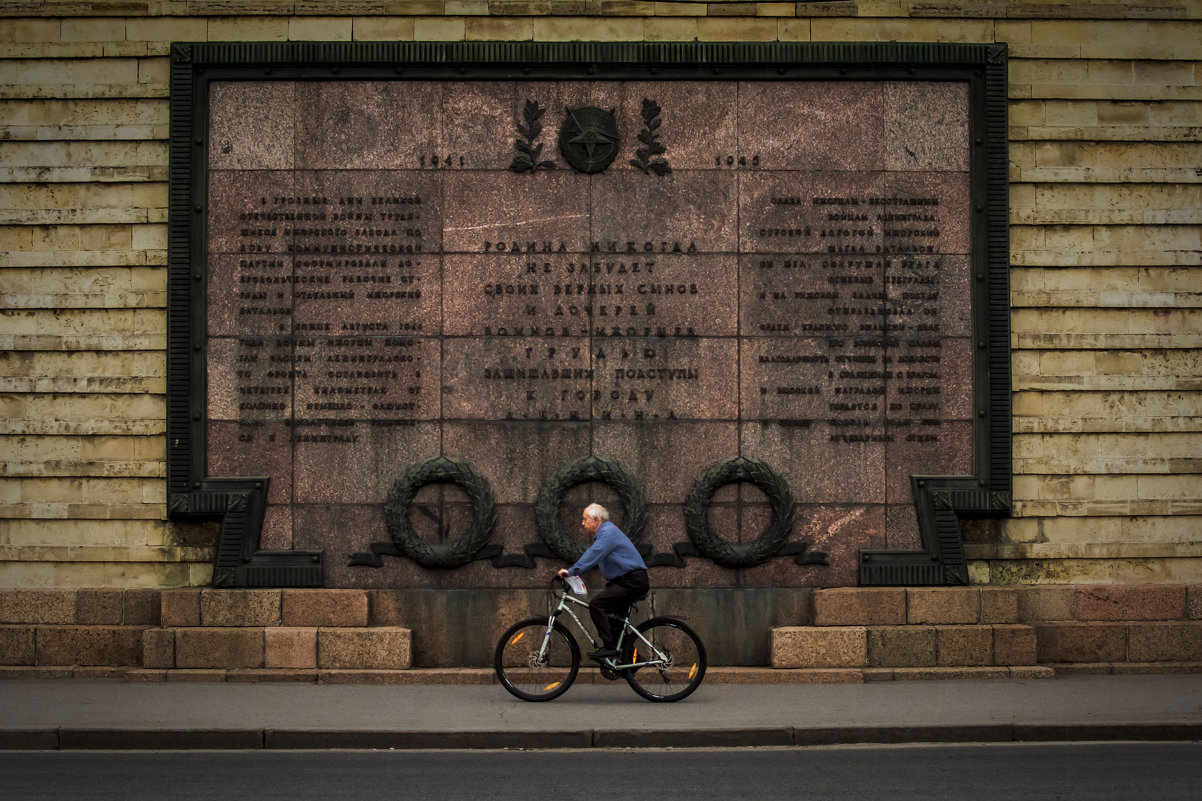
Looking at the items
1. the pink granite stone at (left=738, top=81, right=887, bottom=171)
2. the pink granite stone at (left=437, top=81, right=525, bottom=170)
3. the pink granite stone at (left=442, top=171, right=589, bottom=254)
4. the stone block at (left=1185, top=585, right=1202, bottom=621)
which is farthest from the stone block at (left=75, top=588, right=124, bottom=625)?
the stone block at (left=1185, top=585, right=1202, bottom=621)

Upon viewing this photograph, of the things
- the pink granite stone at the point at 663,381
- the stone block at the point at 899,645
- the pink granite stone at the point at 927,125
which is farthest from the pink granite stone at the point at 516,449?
the pink granite stone at the point at 927,125

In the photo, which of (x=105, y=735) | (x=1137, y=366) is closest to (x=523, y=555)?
(x=105, y=735)

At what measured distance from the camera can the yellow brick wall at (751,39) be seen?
1590 cm

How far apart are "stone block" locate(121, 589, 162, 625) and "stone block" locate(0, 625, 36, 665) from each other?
983 mm

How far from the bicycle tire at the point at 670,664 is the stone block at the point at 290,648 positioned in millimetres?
3425

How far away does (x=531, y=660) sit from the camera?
45.5ft

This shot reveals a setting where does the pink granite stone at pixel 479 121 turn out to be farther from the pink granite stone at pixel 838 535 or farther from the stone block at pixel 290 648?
the stone block at pixel 290 648

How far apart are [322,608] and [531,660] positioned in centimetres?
268

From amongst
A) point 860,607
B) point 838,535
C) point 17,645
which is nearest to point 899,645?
point 860,607

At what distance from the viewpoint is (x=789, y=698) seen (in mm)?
13758

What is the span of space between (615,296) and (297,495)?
4.04 metres

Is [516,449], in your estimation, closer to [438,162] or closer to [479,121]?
[438,162]

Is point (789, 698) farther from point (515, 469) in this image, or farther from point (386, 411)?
point (386, 411)

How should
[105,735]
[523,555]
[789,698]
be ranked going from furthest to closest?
[523,555]
[789,698]
[105,735]
